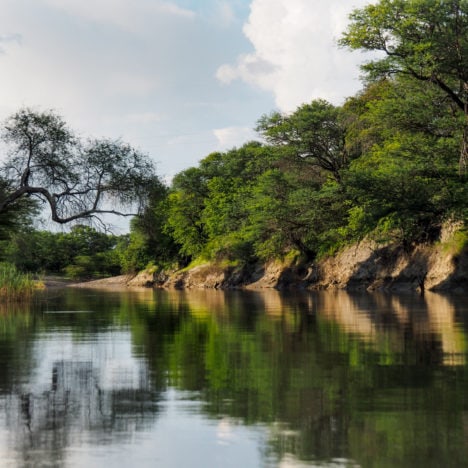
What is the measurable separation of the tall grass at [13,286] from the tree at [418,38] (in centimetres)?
2324

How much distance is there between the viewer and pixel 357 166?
201 feet

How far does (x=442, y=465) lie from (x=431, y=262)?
1966 inches

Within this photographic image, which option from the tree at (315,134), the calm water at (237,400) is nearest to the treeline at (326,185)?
the tree at (315,134)

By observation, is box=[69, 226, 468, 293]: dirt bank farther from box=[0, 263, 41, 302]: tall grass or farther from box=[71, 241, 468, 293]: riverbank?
box=[0, 263, 41, 302]: tall grass

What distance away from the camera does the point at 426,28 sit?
4222 cm

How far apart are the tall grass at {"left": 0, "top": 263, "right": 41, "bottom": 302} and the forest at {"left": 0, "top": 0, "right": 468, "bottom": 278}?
6.91m

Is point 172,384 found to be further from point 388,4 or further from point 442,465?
point 388,4

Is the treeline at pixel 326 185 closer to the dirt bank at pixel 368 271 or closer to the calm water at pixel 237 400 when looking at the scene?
the dirt bank at pixel 368 271

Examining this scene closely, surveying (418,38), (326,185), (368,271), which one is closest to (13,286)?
(418,38)

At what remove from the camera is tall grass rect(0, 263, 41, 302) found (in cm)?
3694

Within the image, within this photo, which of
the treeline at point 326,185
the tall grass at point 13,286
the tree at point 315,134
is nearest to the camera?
the tall grass at point 13,286

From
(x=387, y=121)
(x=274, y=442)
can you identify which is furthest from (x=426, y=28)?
(x=274, y=442)

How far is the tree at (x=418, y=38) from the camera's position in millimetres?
41125

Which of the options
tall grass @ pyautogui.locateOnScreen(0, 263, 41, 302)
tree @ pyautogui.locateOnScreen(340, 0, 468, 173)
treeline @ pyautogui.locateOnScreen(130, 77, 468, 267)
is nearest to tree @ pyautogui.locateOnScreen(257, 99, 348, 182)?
treeline @ pyautogui.locateOnScreen(130, 77, 468, 267)
